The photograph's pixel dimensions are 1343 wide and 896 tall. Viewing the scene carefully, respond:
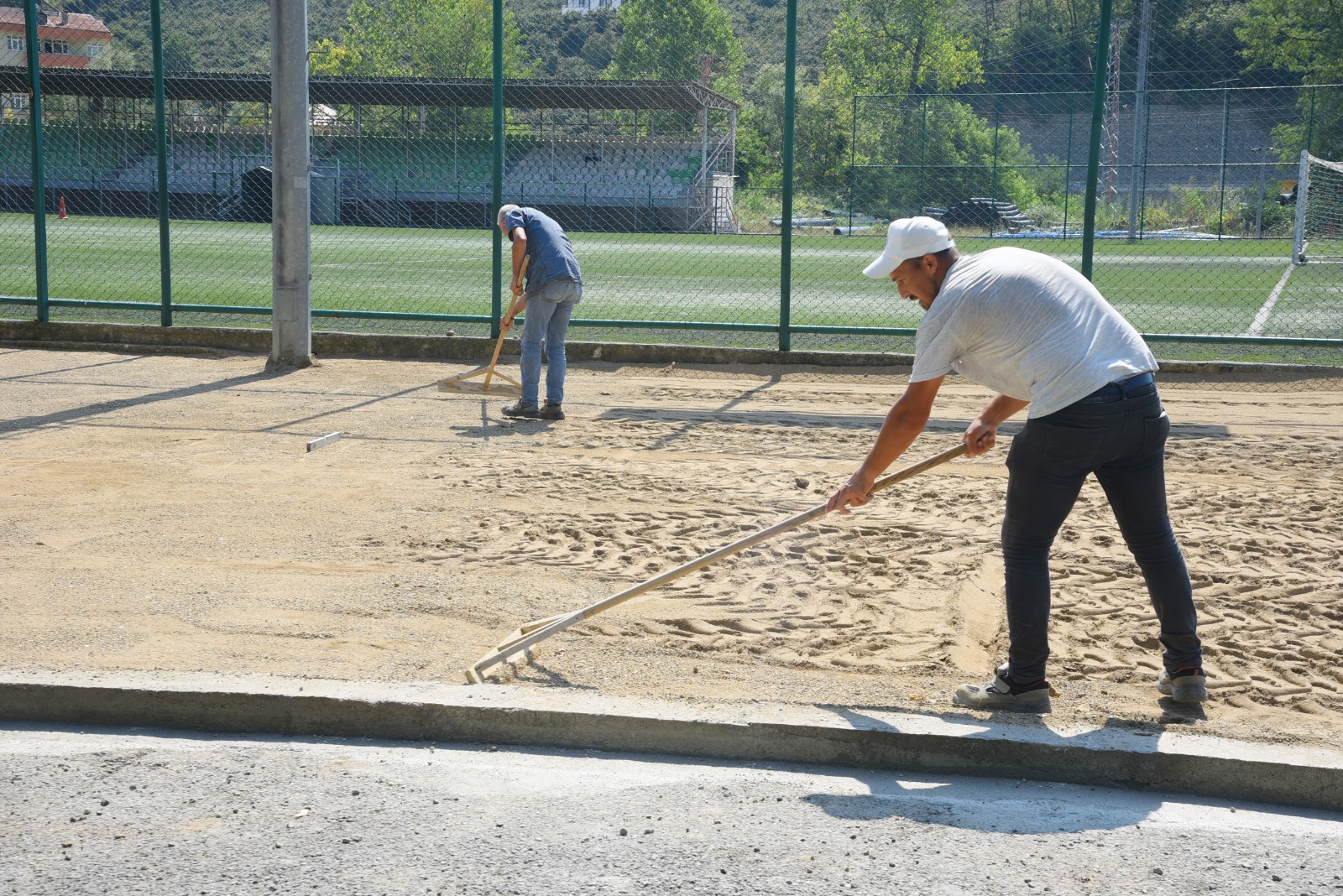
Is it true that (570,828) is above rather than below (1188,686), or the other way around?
below

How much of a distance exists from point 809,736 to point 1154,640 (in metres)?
1.68

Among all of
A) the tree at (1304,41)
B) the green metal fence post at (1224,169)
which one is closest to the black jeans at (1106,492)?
the tree at (1304,41)

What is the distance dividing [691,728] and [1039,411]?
4.66ft

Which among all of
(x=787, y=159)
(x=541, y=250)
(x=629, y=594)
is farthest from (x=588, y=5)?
(x=629, y=594)

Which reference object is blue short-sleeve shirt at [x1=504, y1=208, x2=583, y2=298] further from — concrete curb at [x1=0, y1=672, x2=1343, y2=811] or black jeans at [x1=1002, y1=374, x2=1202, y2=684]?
black jeans at [x1=1002, y1=374, x2=1202, y2=684]

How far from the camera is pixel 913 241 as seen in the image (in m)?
4.04

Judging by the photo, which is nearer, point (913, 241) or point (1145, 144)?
point (913, 241)

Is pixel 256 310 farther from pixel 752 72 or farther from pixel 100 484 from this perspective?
pixel 752 72

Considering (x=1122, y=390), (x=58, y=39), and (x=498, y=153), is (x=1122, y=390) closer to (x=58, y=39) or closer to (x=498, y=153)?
(x=498, y=153)

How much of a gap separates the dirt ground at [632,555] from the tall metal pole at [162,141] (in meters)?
2.94

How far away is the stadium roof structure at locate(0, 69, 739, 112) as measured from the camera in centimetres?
1420

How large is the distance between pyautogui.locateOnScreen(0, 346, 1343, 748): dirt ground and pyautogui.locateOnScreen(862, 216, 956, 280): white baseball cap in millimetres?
1436

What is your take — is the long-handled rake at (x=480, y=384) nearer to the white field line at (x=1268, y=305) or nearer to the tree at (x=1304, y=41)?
the white field line at (x=1268, y=305)

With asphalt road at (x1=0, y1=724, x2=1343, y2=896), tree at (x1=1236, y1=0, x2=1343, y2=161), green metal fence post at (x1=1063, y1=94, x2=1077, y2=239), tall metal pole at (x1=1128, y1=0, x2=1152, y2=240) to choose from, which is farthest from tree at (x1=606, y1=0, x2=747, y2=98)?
asphalt road at (x1=0, y1=724, x2=1343, y2=896)
